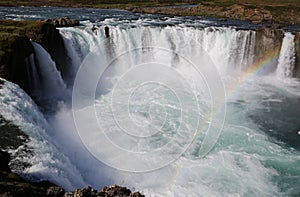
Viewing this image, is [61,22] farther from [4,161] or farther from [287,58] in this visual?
[4,161]

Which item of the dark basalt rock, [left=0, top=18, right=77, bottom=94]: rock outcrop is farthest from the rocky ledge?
the dark basalt rock

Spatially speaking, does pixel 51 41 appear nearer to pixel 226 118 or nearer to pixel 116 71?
pixel 116 71

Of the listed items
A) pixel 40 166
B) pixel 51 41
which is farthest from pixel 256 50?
pixel 40 166

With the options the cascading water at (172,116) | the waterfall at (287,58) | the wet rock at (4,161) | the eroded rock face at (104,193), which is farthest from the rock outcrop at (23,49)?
the waterfall at (287,58)

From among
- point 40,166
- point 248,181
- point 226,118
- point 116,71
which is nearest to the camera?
point 40,166

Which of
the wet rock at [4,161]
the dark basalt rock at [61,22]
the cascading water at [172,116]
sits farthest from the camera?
the dark basalt rock at [61,22]

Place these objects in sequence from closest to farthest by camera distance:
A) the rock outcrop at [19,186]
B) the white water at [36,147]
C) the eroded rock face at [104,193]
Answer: the rock outcrop at [19,186] → the eroded rock face at [104,193] → the white water at [36,147]

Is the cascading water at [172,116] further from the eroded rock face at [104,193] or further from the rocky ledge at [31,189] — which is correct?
the eroded rock face at [104,193]

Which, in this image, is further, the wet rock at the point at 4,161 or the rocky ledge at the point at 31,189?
the wet rock at the point at 4,161
